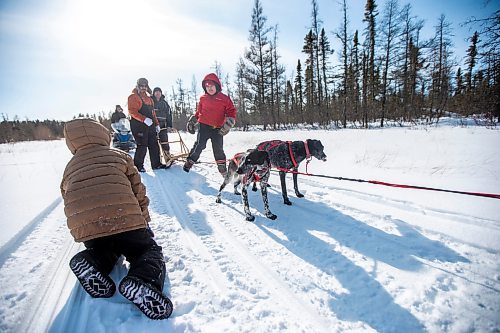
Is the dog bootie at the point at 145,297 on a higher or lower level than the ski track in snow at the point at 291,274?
higher

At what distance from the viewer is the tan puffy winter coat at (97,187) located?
1849mm

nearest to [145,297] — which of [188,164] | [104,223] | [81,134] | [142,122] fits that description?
[104,223]

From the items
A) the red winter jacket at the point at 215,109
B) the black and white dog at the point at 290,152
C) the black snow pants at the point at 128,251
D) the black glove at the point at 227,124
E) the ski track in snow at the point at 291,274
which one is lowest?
the ski track in snow at the point at 291,274

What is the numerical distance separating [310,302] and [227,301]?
616 mm

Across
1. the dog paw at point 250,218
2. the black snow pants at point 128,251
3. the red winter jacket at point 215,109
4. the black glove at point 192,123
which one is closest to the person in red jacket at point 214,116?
the red winter jacket at point 215,109

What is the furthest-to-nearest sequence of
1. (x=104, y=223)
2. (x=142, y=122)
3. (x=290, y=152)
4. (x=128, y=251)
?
(x=142, y=122) < (x=290, y=152) < (x=128, y=251) < (x=104, y=223)

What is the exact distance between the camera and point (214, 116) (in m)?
5.44

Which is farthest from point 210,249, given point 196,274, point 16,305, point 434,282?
point 434,282

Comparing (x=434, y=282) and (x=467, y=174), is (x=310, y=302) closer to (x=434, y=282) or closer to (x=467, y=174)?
(x=434, y=282)

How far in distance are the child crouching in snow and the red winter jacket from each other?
3329 millimetres

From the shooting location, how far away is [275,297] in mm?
1825

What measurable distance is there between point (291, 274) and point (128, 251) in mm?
1396

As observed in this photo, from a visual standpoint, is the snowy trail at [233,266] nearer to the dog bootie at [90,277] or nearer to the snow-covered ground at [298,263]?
the snow-covered ground at [298,263]

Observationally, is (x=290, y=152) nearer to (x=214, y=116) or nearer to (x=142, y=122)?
(x=214, y=116)
